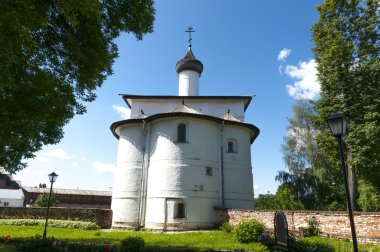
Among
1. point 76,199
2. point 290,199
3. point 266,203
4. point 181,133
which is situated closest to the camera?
point 181,133

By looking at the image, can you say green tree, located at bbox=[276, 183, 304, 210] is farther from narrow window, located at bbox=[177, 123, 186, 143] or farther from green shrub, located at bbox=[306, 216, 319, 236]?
green shrub, located at bbox=[306, 216, 319, 236]

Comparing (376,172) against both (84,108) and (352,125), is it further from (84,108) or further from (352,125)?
(84,108)

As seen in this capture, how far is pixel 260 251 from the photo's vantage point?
9812 millimetres

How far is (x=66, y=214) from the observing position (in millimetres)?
21219

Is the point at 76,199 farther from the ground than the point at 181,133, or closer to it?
closer to it

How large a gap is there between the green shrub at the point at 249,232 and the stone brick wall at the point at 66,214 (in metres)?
11.6

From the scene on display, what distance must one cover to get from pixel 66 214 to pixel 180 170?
9737 mm

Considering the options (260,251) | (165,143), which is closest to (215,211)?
(165,143)

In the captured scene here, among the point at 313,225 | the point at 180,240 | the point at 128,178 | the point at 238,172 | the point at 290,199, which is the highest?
the point at 238,172

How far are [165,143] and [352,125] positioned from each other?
11500mm

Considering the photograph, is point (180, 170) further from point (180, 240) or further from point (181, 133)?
point (180, 240)

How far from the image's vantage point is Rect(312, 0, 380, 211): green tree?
16.0 m

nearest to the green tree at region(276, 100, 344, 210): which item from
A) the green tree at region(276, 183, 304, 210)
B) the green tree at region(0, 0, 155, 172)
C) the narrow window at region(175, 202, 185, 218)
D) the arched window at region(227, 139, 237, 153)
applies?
the green tree at region(276, 183, 304, 210)

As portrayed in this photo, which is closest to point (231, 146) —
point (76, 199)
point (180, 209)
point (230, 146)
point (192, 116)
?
point (230, 146)
